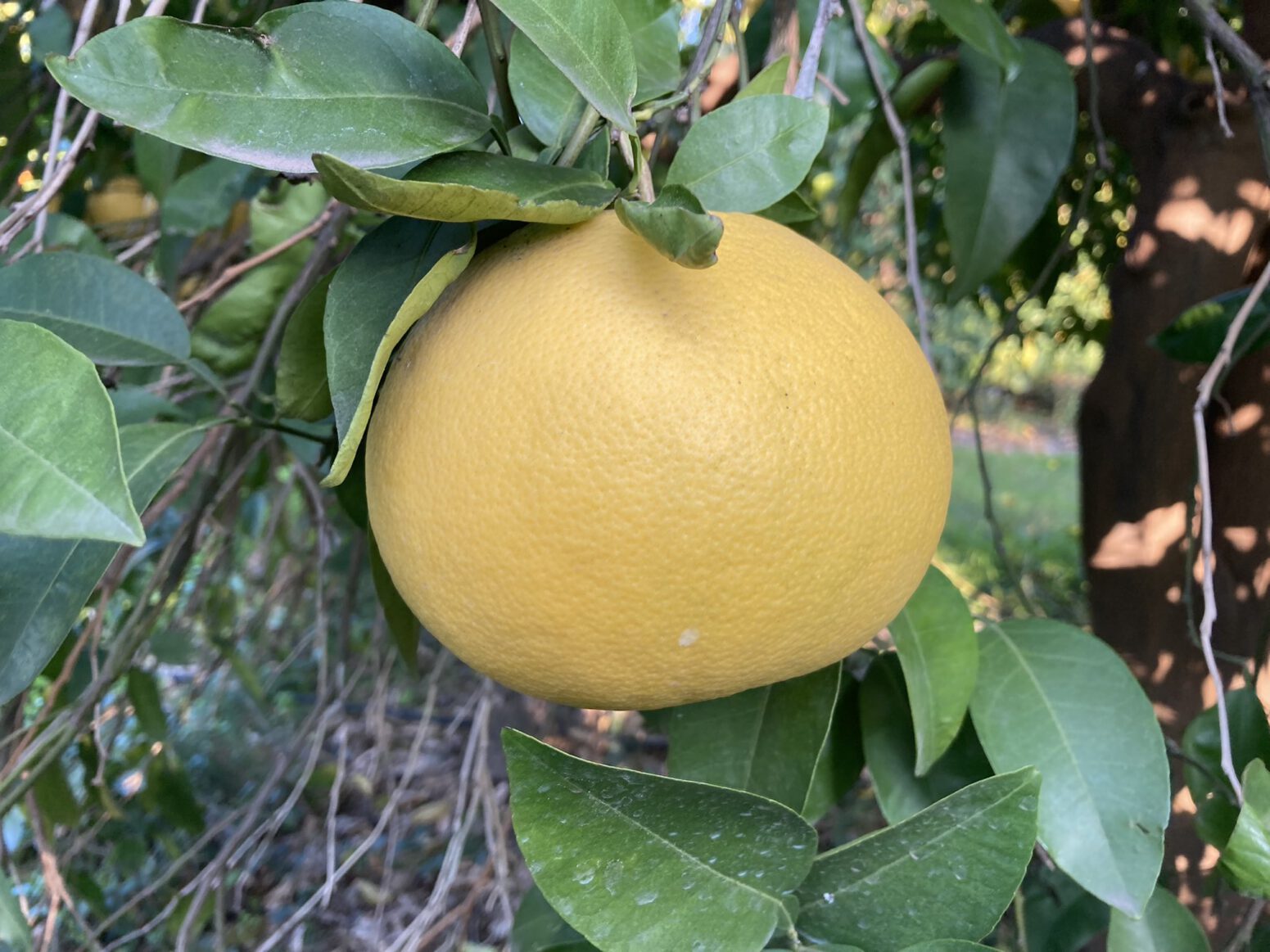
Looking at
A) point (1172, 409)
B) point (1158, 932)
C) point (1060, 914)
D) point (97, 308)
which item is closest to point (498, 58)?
point (97, 308)

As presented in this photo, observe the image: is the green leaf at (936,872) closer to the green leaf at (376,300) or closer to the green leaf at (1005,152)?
the green leaf at (376,300)

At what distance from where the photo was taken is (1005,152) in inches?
27.4

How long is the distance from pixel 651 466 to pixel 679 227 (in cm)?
8

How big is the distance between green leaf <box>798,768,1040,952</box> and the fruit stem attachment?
1.05 ft

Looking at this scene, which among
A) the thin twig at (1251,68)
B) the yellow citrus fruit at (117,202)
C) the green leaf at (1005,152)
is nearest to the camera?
the thin twig at (1251,68)

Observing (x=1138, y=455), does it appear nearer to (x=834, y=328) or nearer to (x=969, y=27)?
(x=969, y=27)

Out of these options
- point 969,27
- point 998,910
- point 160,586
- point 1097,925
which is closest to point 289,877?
point 160,586

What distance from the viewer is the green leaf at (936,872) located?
360 mm

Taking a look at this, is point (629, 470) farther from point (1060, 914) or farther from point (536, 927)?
point (1060, 914)

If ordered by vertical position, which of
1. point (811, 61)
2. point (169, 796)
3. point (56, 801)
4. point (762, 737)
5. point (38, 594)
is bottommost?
point (169, 796)

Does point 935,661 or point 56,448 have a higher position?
point 56,448

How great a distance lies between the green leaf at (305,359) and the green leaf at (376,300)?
5cm

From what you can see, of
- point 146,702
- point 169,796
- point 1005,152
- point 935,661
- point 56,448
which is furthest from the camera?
point 169,796

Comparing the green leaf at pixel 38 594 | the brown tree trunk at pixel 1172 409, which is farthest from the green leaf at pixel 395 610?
the brown tree trunk at pixel 1172 409
